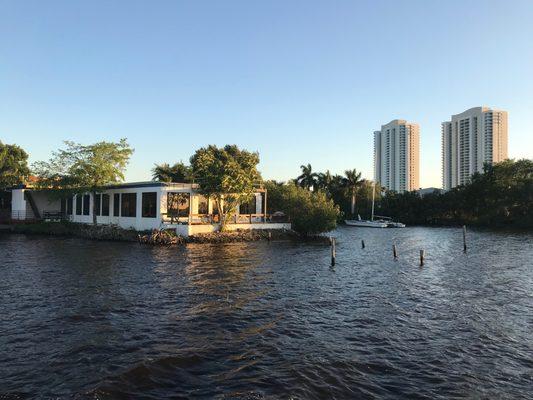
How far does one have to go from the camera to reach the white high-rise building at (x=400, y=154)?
125m

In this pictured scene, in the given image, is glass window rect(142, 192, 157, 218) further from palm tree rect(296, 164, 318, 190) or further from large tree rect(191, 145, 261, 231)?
palm tree rect(296, 164, 318, 190)

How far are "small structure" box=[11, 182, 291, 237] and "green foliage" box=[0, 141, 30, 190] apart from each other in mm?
7480

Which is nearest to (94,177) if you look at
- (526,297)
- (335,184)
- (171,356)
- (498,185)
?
(171,356)

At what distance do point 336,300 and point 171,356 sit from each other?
29.3 ft

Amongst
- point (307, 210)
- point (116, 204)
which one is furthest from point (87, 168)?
point (307, 210)

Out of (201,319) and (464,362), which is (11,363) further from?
(464,362)

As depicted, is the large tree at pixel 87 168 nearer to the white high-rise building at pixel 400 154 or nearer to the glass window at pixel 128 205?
the glass window at pixel 128 205

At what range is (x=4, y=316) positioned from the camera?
13781 millimetres

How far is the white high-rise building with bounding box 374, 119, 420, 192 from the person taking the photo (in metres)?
125

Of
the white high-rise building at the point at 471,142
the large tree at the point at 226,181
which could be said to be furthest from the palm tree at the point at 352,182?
the large tree at the point at 226,181

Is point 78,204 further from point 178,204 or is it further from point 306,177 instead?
point 306,177

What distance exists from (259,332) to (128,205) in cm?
3328

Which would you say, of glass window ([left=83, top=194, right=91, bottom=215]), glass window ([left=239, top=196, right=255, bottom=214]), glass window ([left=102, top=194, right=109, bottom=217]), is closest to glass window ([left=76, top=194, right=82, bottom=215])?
glass window ([left=83, top=194, right=91, bottom=215])

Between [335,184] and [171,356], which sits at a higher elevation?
[335,184]
